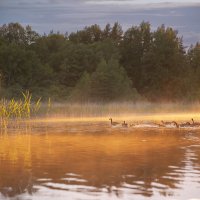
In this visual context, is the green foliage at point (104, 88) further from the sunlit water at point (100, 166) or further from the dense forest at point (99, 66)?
the sunlit water at point (100, 166)

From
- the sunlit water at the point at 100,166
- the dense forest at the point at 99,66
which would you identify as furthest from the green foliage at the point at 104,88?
the sunlit water at the point at 100,166

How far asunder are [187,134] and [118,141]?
3931 millimetres

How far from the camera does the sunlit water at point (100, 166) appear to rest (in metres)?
10.1

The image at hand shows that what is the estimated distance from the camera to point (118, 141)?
19.3 meters

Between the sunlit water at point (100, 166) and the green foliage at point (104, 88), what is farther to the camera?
the green foliage at point (104, 88)

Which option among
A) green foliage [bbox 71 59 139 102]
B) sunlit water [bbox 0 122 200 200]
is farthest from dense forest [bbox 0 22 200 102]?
sunlit water [bbox 0 122 200 200]

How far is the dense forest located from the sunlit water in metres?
25.8

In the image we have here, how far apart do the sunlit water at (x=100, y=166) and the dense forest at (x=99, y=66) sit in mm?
25810

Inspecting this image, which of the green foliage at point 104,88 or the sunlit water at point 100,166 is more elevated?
the green foliage at point 104,88

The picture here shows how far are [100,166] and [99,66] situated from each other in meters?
42.3

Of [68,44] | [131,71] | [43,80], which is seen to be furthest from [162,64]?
[43,80]

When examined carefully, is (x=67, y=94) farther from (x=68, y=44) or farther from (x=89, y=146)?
(x=89, y=146)

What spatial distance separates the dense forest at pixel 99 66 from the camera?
177 feet

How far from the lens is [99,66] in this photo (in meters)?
55.2
